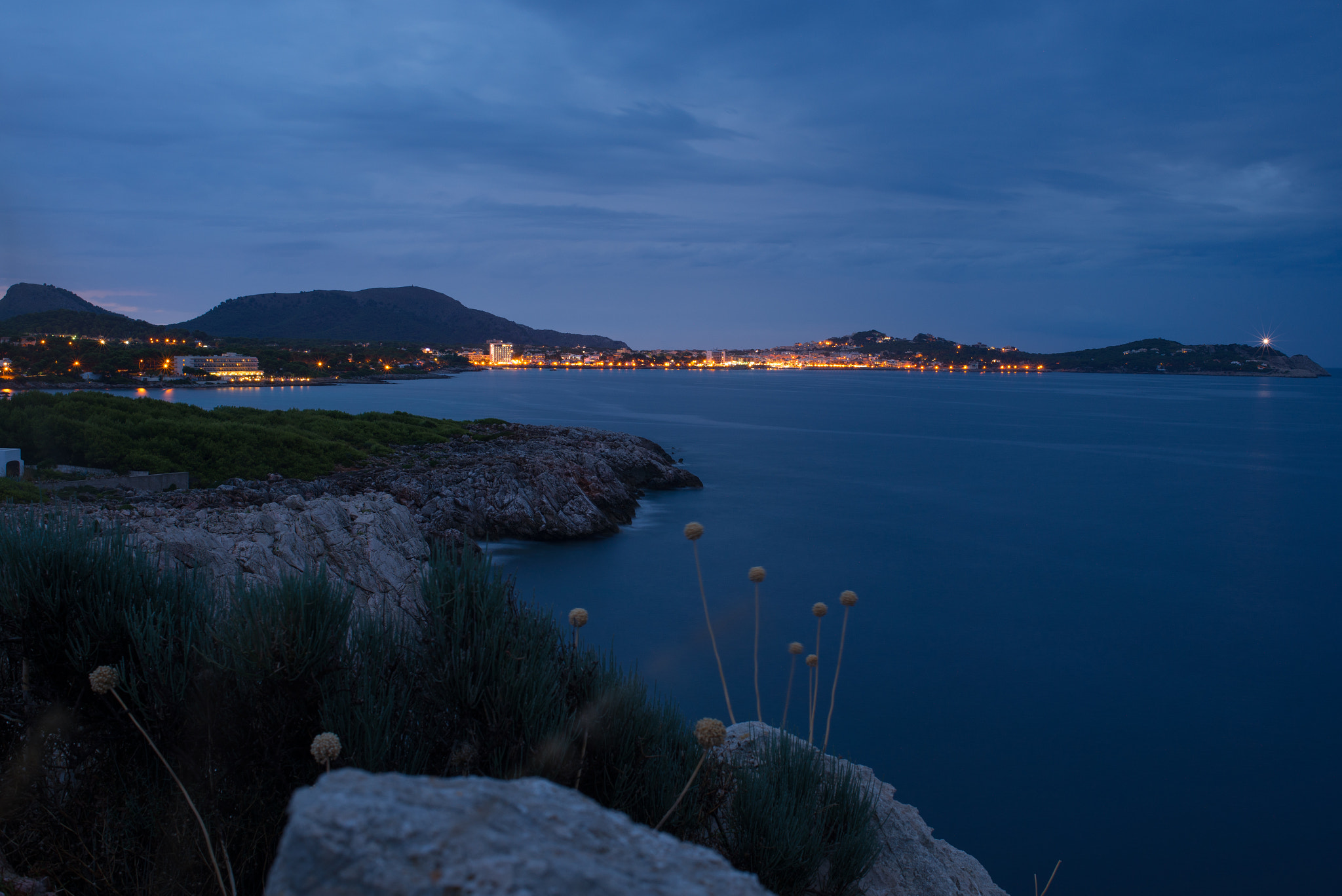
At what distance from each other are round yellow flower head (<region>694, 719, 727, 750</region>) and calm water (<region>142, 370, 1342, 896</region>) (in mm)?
2088

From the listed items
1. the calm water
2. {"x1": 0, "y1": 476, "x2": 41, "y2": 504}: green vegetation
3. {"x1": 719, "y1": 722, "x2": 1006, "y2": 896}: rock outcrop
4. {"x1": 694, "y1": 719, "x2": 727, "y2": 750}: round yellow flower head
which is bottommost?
the calm water

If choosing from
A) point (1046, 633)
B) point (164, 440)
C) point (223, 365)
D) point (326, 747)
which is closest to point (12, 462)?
point (164, 440)

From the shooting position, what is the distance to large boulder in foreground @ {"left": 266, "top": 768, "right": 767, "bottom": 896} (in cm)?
134

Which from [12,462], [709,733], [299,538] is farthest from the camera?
[12,462]

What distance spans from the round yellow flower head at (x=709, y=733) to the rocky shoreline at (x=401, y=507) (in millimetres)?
2022

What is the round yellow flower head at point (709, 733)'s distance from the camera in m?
2.93

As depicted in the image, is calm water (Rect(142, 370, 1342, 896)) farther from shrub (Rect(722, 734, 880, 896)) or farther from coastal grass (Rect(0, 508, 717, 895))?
shrub (Rect(722, 734, 880, 896))

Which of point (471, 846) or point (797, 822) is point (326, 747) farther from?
point (797, 822)

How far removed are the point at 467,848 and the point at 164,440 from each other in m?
26.3

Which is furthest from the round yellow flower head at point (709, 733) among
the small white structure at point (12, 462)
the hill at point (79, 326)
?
the hill at point (79, 326)

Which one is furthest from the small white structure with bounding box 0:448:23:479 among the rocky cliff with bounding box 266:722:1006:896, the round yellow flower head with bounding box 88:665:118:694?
the rocky cliff with bounding box 266:722:1006:896

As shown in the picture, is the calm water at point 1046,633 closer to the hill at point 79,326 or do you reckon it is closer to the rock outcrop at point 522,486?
the rock outcrop at point 522,486

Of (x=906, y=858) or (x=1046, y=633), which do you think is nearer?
(x=906, y=858)

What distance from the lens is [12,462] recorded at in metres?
17.5
